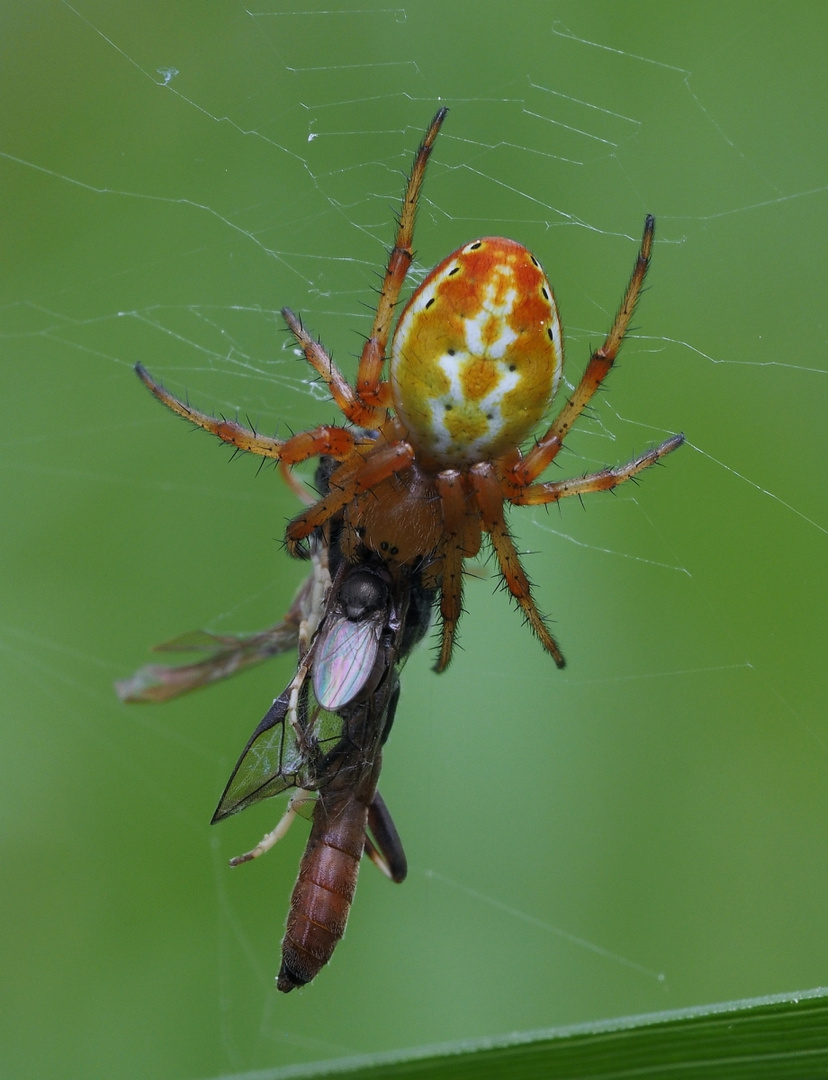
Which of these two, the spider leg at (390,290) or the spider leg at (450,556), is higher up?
the spider leg at (390,290)

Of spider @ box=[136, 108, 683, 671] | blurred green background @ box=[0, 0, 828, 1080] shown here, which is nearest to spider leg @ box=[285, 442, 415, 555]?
spider @ box=[136, 108, 683, 671]

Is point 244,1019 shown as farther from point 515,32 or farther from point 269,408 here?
point 515,32

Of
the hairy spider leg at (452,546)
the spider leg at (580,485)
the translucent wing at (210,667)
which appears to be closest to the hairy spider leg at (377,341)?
the hairy spider leg at (452,546)

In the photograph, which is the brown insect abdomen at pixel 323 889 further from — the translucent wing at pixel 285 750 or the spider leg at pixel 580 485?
the spider leg at pixel 580 485

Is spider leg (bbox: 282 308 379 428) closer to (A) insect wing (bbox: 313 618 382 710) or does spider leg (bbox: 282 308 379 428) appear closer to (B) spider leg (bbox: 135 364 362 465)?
(B) spider leg (bbox: 135 364 362 465)

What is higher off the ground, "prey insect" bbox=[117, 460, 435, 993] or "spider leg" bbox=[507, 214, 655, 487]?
"spider leg" bbox=[507, 214, 655, 487]

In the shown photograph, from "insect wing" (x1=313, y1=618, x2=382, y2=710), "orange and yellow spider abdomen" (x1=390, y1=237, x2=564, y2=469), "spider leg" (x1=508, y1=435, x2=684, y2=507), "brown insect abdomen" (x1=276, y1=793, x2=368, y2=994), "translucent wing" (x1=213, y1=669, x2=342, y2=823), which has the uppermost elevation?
"orange and yellow spider abdomen" (x1=390, y1=237, x2=564, y2=469)

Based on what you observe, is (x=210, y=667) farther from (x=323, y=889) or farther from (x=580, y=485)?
(x=580, y=485)

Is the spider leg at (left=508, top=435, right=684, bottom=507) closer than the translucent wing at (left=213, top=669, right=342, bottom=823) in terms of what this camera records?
No
